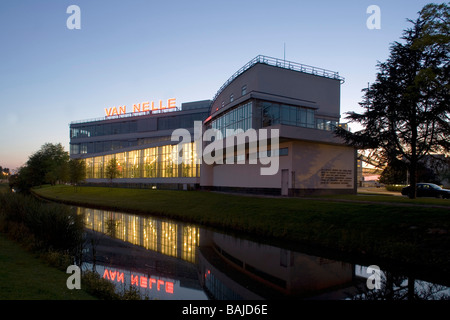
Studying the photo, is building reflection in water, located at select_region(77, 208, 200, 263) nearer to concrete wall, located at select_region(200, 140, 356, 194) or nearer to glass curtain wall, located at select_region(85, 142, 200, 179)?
concrete wall, located at select_region(200, 140, 356, 194)

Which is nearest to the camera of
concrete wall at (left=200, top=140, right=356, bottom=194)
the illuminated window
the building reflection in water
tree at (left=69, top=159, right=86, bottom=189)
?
the building reflection in water

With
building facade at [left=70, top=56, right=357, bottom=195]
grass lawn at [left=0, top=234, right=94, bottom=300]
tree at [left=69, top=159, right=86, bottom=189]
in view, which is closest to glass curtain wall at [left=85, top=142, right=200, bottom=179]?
building facade at [left=70, top=56, right=357, bottom=195]

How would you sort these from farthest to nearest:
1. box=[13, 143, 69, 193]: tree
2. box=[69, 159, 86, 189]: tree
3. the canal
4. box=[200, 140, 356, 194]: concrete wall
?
1. box=[13, 143, 69, 193]: tree
2. box=[69, 159, 86, 189]: tree
3. box=[200, 140, 356, 194]: concrete wall
4. the canal

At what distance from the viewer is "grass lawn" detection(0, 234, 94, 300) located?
744 centimetres

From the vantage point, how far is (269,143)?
3247 cm

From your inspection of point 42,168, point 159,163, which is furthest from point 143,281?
point 42,168

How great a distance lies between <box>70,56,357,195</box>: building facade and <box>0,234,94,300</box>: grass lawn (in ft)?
73.6

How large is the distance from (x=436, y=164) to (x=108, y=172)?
2177 inches

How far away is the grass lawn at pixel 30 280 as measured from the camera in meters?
7.44

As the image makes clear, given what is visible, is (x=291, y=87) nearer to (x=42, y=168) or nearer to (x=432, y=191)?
(x=432, y=191)

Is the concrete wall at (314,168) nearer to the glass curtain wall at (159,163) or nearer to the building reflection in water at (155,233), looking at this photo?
the building reflection in water at (155,233)

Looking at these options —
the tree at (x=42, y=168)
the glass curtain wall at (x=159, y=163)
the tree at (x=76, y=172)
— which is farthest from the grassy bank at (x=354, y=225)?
the tree at (x=42, y=168)

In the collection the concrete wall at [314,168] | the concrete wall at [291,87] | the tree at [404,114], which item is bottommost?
the concrete wall at [314,168]
